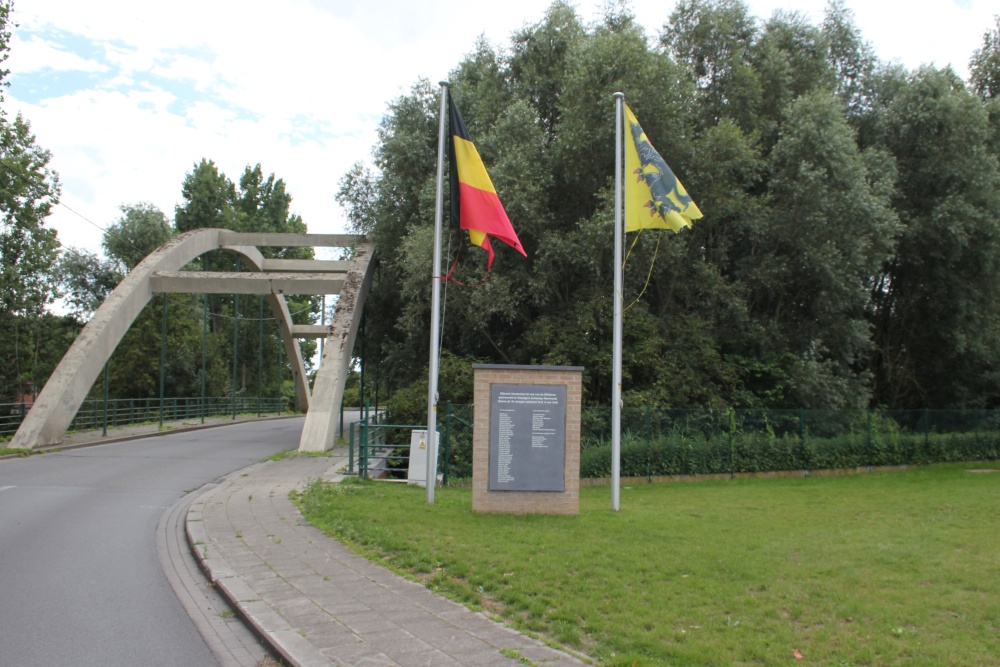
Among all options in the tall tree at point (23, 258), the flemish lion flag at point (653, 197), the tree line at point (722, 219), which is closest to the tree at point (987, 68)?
the tree line at point (722, 219)

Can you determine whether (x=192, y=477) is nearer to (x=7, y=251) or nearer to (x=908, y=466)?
(x=908, y=466)

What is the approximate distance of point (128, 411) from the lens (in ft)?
107

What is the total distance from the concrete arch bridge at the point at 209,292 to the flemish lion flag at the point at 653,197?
44.4ft

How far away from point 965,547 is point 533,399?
18.8 ft

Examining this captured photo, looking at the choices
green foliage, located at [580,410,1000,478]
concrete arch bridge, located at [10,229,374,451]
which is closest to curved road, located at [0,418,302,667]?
concrete arch bridge, located at [10,229,374,451]

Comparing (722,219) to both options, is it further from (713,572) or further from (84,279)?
(84,279)

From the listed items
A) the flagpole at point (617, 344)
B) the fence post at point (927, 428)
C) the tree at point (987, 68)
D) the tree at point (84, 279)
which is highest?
the tree at point (987, 68)

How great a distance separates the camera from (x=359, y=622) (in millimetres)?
6145

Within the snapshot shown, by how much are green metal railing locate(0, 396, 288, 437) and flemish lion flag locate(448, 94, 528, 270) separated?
15825 mm

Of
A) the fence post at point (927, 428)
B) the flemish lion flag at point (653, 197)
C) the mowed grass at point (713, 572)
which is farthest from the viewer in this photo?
the fence post at point (927, 428)

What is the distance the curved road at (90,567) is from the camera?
591 centimetres

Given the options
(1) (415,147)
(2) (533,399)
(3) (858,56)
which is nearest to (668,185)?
(2) (533,399)

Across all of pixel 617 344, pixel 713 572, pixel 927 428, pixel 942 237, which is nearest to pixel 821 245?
pixel 942 237

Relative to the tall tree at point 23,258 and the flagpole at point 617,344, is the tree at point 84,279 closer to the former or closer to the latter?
the tall tree at point 23,258
